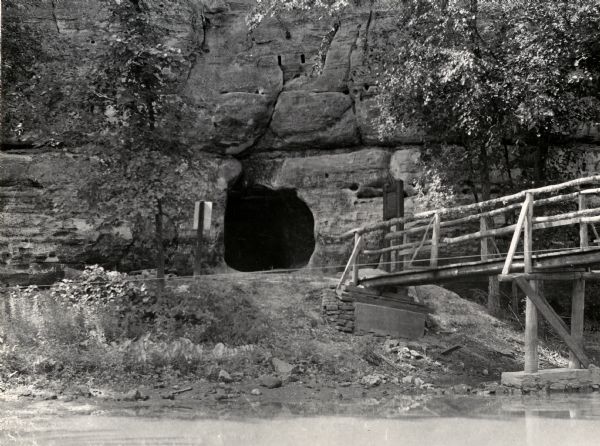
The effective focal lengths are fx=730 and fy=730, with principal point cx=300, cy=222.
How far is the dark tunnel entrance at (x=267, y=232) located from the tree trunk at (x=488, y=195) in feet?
20.8

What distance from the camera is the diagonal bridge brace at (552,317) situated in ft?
35.7

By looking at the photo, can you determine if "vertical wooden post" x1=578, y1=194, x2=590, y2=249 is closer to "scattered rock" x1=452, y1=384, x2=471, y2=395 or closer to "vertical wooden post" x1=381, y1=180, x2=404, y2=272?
"scattered rock" x1=452, y1=384, x2=471, y2=395

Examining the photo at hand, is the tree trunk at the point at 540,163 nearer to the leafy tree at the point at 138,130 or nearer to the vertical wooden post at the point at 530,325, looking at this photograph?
the vertical wooden post at the point at 530,325

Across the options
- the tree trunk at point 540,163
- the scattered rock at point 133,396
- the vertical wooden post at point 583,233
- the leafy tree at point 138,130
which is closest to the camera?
the scattered rock at point 133,396

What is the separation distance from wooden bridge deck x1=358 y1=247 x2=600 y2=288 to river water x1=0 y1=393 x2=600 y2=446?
201cm

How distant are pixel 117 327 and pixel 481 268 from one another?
19.0 ft

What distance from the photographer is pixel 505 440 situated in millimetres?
7125

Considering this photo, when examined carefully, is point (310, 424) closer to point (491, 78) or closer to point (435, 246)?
point (435, 246)

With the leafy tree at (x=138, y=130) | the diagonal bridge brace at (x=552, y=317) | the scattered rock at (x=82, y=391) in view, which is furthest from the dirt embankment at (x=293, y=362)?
the leafy tree at (x=138, y=130)

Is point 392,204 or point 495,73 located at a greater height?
point 495,73

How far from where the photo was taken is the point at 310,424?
26.2ft

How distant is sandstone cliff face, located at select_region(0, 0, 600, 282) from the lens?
17531mm

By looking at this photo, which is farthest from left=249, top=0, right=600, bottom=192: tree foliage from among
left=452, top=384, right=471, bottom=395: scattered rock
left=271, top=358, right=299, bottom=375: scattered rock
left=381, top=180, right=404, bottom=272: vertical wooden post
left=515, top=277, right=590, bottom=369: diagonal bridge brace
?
left=271, top=358, right=299, bottom=375: scattered rock

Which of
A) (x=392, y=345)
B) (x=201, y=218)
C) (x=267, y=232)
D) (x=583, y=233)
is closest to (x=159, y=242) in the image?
(x=201, y=218)
